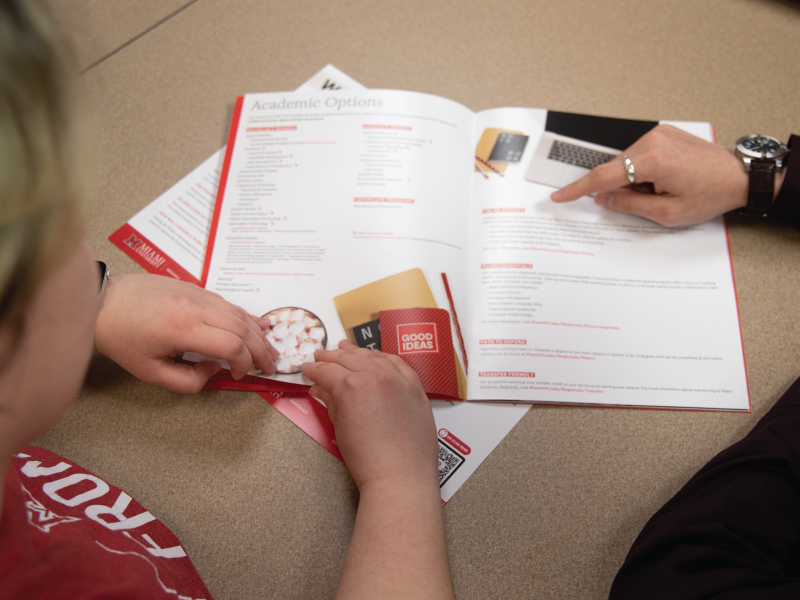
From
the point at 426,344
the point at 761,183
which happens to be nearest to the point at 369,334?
the point at 426,344

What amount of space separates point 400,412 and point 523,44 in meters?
0.64

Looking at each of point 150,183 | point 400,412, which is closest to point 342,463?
point 400,412

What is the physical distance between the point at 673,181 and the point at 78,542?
28.8 inches

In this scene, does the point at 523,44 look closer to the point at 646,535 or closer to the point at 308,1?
the point at 308,1

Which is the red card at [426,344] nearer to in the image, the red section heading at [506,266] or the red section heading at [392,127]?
the red section heading at [506,266]

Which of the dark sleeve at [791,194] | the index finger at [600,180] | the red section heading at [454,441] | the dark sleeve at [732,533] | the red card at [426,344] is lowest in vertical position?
the dark sleeve at [732,533]

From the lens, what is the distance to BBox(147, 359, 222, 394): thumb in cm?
50

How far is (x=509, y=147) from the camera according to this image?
66cm

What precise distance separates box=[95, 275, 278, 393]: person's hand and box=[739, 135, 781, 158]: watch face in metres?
0.68

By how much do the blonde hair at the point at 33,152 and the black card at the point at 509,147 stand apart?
21.2 inches

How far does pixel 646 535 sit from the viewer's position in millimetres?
438

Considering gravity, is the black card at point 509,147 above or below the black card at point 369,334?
above

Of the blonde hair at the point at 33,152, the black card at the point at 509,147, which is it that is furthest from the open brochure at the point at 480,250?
the blonde hair at the point at 33,152

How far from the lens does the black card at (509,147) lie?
2.16 ft
